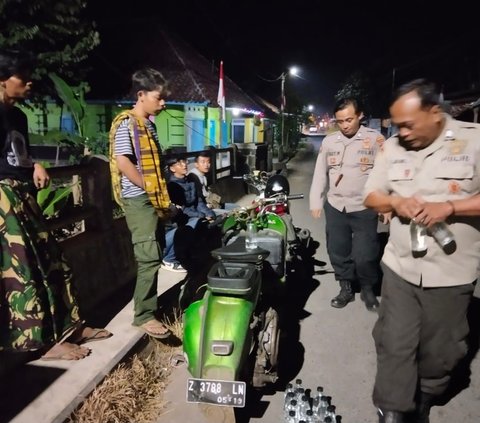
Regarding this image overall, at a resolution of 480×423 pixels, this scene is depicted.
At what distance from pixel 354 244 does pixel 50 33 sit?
9894 millimetres

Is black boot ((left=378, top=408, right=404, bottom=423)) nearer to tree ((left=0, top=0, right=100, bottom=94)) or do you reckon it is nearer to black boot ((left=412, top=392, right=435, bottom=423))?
black boot ((left=412, top=392, right=435, bottom=423))

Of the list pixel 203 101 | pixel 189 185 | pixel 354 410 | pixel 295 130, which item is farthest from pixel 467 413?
pixel 295 130

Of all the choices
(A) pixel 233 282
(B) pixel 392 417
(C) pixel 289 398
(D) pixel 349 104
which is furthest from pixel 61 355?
(D) pixel 349 104

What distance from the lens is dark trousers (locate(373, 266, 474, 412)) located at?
7.80 ft

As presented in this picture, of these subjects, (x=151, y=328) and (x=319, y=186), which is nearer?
(x=151, y=328)

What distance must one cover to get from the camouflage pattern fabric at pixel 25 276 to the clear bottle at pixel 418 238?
7.50ft

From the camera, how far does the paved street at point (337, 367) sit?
2795 millimetres

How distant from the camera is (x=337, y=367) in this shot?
11.0 ft

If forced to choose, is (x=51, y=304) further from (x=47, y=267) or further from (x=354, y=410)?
(x=354, y=410)

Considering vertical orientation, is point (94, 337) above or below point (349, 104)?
below

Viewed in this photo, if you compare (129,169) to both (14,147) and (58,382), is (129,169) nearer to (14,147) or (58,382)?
(14,147)

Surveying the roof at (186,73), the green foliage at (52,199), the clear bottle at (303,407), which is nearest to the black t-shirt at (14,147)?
the green foliage at (52,199)

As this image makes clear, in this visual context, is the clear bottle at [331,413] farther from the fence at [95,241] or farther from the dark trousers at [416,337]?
the fence at [95,241]

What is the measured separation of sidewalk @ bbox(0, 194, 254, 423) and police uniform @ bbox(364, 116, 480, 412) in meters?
1.84
